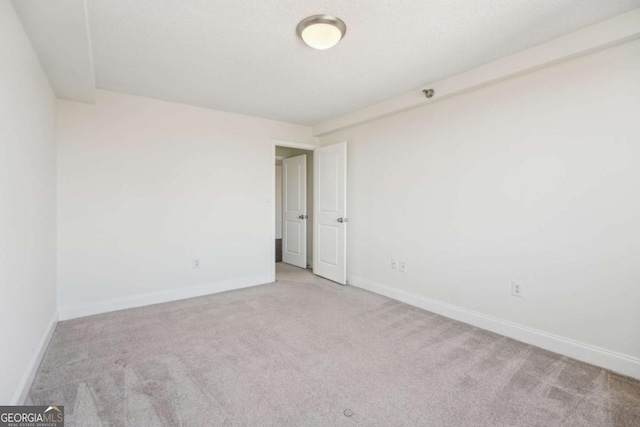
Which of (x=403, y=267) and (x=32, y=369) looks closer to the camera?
(x=32, y=369)

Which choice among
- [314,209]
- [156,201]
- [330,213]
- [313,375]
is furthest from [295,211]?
[313,375]

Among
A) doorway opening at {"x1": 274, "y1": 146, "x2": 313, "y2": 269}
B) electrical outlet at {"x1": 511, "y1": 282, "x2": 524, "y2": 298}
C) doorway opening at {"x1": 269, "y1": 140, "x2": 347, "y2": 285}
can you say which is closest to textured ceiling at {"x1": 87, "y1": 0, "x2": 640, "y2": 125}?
doorway opening at {"x1": 269, "y1": 140, "x2": 347, "y2": 285}

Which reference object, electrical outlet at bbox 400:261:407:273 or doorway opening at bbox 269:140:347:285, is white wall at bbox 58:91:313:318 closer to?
doorway opening at bbox 269:140:347:285

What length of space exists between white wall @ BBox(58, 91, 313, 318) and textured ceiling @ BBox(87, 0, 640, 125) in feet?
1.48

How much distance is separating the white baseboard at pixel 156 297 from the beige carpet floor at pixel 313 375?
140mm

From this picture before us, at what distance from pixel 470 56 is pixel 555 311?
213cm

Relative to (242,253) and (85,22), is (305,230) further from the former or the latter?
(85,22)

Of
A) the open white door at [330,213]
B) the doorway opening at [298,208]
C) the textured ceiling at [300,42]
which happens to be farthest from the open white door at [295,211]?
the textured ceiling at [300,42]

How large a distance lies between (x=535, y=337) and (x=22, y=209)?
147 inches

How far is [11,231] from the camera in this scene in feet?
5.33

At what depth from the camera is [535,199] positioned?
8.02ft

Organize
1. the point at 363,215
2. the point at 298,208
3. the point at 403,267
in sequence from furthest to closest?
the point at 298,208
the point at 363,215
the point at 403,267

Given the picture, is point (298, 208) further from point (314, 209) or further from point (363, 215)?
point (363, 215)

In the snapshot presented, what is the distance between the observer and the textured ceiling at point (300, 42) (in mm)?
1857
